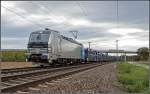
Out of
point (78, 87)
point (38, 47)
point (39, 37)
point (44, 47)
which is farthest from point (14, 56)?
point (78, 87)

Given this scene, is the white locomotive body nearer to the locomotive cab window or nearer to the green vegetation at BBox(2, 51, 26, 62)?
the locomotive cab window

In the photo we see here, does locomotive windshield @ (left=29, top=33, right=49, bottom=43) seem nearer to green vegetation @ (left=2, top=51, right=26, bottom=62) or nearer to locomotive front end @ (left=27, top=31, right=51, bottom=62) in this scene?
locomotive front end @ (left=27, top=31, right=51, bottom=62)

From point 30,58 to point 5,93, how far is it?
2024 cm

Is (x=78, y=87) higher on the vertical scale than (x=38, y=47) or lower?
lower

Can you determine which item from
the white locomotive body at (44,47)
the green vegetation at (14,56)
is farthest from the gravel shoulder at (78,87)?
the green vegetation at (14,56)

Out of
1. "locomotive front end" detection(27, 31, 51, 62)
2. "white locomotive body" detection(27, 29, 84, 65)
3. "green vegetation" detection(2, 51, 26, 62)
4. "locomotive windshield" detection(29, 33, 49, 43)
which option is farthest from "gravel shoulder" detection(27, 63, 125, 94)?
"green vegetation" detection(2, 51, 26, 62)

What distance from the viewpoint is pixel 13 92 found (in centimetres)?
1088

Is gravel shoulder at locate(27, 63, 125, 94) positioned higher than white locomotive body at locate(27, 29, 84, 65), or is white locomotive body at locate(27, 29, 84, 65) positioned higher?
white locomotive body at locate(27, 29, 84, 65)

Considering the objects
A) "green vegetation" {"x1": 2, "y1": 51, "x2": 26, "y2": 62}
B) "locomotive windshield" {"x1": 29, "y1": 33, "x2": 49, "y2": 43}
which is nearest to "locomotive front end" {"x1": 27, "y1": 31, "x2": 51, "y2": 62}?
"locomotive windshield" {"x1": 29, "y1": 33, "x2": 49, "y2": 43}

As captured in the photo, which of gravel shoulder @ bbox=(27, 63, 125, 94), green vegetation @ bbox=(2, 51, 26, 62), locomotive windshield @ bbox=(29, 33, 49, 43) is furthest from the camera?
green vegetation @ bbox=(2, 51, 26, 62)

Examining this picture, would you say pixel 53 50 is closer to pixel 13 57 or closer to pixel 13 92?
pixel 13 92

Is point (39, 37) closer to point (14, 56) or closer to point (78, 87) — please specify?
point (78, 87)

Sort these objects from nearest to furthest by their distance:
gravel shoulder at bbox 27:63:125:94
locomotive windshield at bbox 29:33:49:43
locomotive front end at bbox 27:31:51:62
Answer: gravel shoulder at bbox 27:63:125:94
locomotive front end at bbox 27:31:51:62
locomotive windshield at bbox 29:33:49:43

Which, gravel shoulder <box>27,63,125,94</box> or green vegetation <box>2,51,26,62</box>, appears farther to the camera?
green vegetation <box>2,51,26,62</box>
